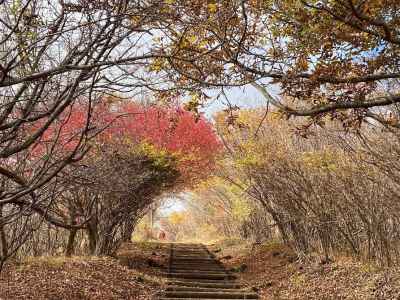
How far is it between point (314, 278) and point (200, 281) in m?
2.82

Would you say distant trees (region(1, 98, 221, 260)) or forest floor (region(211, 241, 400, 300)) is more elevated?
distant trees (region(1, 98, 221, 260))

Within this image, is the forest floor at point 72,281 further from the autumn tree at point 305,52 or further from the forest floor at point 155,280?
the autumn tree at point 305,52

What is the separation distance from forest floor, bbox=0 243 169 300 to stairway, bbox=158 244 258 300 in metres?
0.51

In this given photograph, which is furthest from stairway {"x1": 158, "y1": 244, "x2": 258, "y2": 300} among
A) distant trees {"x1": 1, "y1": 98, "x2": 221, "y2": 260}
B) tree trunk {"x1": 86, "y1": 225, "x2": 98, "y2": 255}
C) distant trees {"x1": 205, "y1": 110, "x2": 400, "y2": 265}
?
distant trees {"x1": 205, "y1": 110, "x2": 400, "y2": 265}

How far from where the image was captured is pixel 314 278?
1091 centimetres

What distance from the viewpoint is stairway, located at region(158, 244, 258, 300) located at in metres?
9.96

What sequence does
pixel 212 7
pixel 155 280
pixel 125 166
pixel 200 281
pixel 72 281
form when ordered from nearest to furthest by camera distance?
A: pixel 212 7
pixel 72 281
pixel 125 166
pixel 155 280
pixel 200 281

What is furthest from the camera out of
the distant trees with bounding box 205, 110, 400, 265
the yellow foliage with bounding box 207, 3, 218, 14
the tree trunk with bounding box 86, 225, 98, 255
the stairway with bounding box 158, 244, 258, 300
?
the tree trunk with bounding box 86, 225, 98, 255

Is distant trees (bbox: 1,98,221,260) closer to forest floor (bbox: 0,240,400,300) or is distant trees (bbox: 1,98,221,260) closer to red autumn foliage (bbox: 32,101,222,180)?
red autumn foliage (bbox: 32,101,222,180)

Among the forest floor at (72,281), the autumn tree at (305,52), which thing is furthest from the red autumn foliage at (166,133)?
the autumn tree at (305,52)

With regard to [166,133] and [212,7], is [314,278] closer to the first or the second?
[166,133]

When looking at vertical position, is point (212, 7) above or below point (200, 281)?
above

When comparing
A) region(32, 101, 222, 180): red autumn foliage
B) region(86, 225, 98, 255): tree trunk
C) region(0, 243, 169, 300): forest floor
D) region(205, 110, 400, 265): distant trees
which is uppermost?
region(32, 101, 222, 180): red autumn foliage

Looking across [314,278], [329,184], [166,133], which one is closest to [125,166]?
[166,133]
